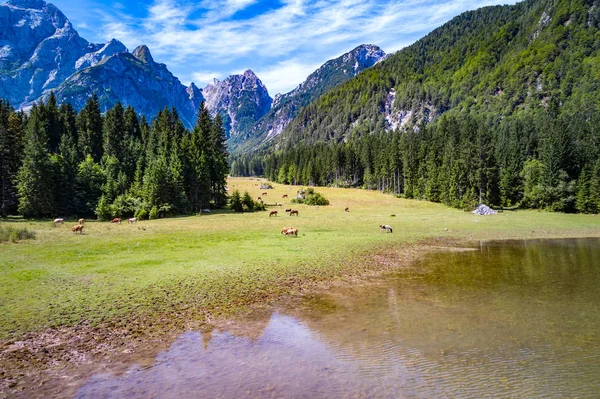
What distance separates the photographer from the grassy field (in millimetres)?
17609

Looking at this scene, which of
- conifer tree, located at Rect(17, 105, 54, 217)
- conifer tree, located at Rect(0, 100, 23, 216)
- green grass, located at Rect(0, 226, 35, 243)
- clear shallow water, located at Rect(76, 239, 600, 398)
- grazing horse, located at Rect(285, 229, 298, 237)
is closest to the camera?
clear shallow water, located at Rect(76, 239, 600, 398)

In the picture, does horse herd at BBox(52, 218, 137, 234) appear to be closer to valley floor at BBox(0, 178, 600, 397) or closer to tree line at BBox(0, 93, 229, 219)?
valley floor at BBox(0, 178, 600, 397)

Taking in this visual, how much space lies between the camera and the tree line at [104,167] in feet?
196

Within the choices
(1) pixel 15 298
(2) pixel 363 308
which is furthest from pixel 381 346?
(1) pixel 15 298

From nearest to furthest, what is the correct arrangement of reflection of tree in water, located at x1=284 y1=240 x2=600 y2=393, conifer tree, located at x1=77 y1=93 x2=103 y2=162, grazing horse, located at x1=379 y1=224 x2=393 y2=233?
reflection of tree in water, located at x1=284 y1=240 x2=600 y2=393 < grazing horse, located at x1=379 y1=224 x2=393 y2=233 < conifer tree, located at x1=77 y1=93 x2=103 y2=162

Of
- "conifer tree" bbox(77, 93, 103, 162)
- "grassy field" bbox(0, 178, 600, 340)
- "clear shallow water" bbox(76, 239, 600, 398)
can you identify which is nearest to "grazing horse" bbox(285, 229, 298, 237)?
"grassy field" bbox(0, 178, 600, 340)

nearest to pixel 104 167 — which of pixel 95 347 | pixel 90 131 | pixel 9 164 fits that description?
pixel 9 164

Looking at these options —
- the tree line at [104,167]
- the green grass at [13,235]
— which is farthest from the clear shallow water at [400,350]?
the tree line at [104,167]

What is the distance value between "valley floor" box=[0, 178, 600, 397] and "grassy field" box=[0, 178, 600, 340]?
88mm

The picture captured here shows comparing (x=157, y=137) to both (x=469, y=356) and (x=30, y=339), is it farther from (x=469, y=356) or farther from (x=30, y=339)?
(x=469, y=356)

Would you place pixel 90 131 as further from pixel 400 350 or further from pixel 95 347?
pixel 400 350

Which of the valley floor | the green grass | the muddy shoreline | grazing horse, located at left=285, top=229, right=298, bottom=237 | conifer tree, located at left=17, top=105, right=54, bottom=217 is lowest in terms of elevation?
the muddy shoreline

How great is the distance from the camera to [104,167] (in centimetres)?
7744

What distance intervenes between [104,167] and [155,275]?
65.2 m
